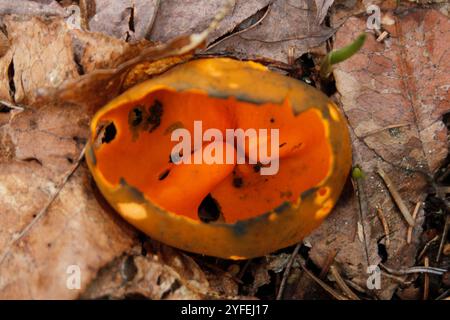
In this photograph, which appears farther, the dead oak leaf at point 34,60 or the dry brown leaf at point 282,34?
the dry brown leaf at point 282,34

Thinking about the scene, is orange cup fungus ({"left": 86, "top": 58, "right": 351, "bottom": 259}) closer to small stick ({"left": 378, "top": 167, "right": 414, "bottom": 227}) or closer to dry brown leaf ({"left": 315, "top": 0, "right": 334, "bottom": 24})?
small stick ({"left": 378, "top": 167, "right": 414, "bottom": 227})

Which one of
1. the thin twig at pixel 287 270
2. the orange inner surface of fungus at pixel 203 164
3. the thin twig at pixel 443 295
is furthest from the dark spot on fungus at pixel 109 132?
the thin twig at pixel 443 295

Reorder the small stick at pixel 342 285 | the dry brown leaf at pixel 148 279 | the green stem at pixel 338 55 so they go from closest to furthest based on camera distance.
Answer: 1. the dry brown leaf at pixel 148 279
2. the green stem at pixel 338 55
3. the small stick at pixel 342 285

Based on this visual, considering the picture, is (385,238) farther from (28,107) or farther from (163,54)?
(28,107)

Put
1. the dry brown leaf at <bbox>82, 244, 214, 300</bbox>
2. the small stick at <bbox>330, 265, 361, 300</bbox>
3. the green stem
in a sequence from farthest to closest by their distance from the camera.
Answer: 1. the small stick at <bbox>330, 265, 361, 300</bbox>
2. the green stem
3. the dry brown leaf at <bbox>82, 244, 214, 300</bbox>

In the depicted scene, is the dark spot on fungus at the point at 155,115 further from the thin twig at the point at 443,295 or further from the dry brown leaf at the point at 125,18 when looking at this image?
the thin twig at the point at 443,295

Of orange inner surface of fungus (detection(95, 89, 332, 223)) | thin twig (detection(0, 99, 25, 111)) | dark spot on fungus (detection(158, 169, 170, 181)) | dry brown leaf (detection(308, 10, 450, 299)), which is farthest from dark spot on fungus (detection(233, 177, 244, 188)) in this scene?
thin twig (detection(0, 99, 25, 111))

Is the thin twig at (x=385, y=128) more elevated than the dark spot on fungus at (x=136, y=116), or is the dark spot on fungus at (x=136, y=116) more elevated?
the dark spot on fungus at (x=136, y=116)

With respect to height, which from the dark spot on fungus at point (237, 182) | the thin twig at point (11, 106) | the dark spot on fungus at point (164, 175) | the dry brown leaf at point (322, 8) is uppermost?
the dry brown leaf at point (322, 8)
